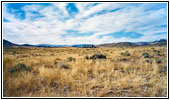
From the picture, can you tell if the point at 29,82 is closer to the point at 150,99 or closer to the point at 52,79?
the point at 52,79

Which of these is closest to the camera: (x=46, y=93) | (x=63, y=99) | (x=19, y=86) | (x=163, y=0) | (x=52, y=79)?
(x=63, y=99)

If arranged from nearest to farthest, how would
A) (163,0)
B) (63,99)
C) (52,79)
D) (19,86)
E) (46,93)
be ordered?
1. (63,99)
2. (46,93)
3. (19,86)
4. (163,0)
5. (52,79)

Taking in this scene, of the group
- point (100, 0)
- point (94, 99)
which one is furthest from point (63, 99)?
point (100, 0)

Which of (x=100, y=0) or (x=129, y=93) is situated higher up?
(x=100, y=0)

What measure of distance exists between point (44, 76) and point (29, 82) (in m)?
0.73

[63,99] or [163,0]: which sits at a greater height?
[163,0]

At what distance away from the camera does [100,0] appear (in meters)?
4.59

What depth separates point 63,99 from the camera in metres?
3.39

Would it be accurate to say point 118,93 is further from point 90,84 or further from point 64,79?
point 64,79

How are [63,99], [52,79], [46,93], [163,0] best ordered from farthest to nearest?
[52,79], [163,0], [46,93], [63,99]

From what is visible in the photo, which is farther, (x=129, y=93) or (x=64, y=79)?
(x=64, y=79)

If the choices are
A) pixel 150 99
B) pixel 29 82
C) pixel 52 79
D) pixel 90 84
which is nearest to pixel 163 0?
pixel 150 99

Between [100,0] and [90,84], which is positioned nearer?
[90,84]

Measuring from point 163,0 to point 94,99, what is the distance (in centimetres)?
403
